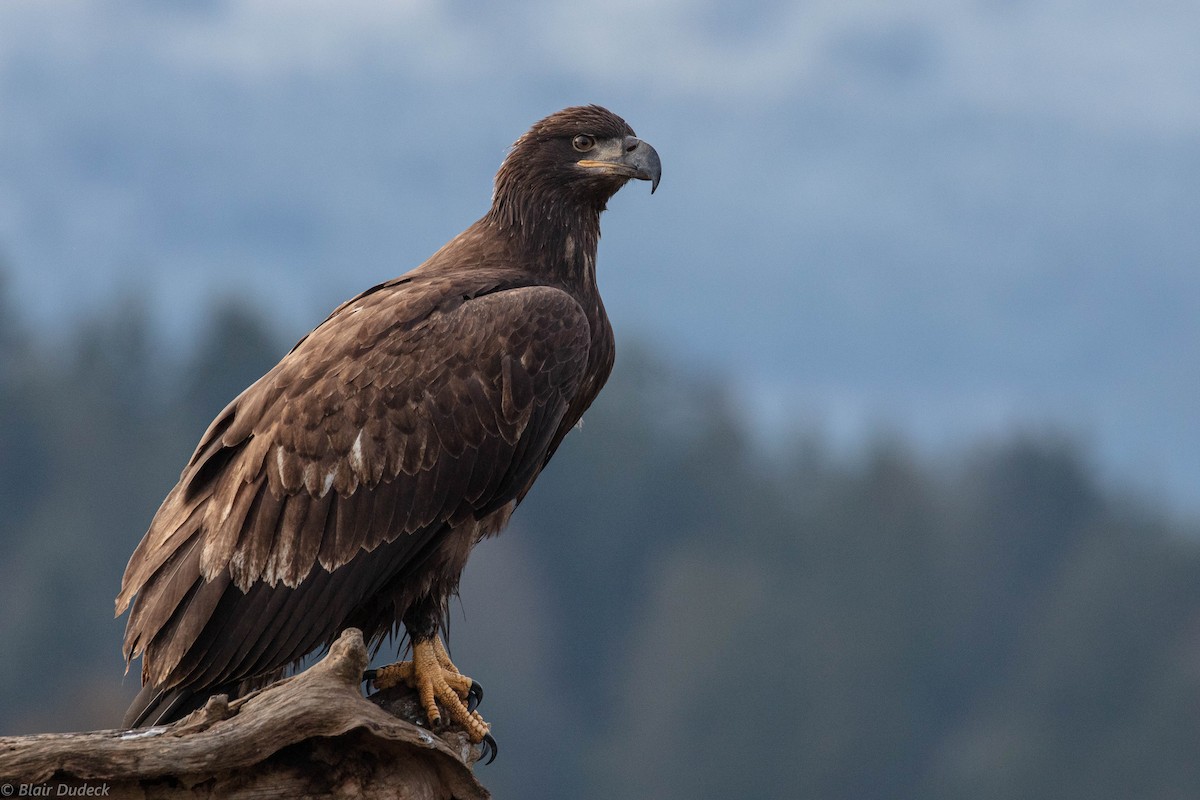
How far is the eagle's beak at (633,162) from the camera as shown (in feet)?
32.8

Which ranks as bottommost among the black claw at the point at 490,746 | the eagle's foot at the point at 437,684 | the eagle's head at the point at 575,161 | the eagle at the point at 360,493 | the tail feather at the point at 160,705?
the tail feather at the point at 160,705

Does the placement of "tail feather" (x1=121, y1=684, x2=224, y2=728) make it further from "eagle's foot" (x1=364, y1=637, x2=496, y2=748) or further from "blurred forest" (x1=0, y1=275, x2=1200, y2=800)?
"blurred forest" (x1=0, y1=275, x2=1200, y2=800)

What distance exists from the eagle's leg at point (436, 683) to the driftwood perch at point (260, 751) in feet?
2.48

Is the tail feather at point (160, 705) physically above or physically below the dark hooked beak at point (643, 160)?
below

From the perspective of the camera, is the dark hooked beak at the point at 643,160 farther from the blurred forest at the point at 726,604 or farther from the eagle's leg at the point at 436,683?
the blurred forest at the point at 726,604

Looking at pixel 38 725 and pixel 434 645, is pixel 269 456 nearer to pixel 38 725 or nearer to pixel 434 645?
pixel 434 645

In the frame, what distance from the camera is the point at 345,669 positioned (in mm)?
7535

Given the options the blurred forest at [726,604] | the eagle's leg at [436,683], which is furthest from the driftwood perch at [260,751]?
the blurred forest at [726,604]

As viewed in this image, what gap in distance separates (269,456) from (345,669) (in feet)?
5.54

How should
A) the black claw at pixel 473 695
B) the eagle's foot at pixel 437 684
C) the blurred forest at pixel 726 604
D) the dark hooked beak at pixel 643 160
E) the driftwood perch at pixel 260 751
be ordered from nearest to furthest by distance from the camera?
the driftwood perch at pixel 260 751 < the eagle's foot at pixel 437 684 < the black claw at pixel 473 695 < the dark hooked beak at pixel 643 160 < the blurred forest at pixel 726 604

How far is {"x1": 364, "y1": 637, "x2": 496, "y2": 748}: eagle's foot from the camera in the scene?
344 inches

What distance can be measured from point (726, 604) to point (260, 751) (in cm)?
11644

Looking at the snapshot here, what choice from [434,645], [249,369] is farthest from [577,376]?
[249,369]

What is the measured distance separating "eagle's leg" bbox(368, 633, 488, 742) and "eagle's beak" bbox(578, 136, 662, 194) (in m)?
2.77
